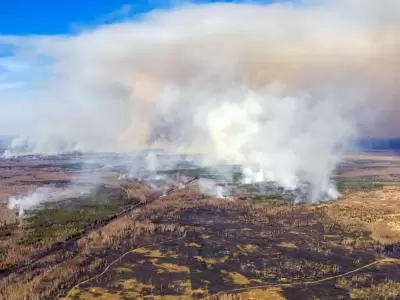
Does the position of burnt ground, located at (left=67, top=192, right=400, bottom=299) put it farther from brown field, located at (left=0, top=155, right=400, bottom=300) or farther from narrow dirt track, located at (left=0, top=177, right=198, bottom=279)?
narrow dirt track, located at (left=0, top=177, right=198, bottom=279)

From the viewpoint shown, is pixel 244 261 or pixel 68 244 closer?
pixel 244 261

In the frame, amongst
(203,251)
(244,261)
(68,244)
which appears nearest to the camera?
(244,261)

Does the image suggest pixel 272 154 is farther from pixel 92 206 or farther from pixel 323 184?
→ pixel 92 206

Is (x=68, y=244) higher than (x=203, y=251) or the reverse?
higher

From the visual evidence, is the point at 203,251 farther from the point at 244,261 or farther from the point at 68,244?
the point at 68,244

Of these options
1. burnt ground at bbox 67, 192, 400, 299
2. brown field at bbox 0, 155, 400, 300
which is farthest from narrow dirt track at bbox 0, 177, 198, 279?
burnt ground at bbox 67, 192, 400, 299

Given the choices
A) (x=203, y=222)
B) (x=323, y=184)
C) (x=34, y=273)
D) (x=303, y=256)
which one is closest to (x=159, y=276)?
(x=34, y=273)

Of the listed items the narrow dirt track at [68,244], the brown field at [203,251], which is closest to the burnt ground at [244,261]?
the brown field at [203,251]

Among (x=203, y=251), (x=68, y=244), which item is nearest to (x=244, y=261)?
(x=203, y=251)
